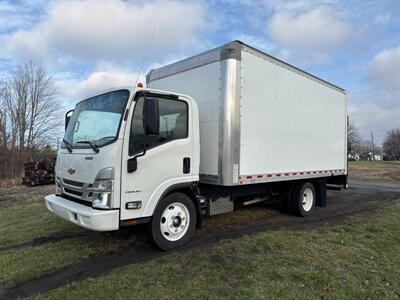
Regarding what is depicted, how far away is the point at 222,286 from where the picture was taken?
13.2 feet

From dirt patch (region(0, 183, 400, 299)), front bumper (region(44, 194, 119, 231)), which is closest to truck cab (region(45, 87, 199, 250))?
front bumper (region(44, 194, 119, 231))

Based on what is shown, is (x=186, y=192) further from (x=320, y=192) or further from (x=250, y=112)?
(x=320, y=192)

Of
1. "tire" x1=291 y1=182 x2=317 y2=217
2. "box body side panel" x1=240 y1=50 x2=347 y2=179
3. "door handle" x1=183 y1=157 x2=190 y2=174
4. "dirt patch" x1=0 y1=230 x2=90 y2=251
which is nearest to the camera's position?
"door handle" x1=183 y1=157 x2=190 y2=174

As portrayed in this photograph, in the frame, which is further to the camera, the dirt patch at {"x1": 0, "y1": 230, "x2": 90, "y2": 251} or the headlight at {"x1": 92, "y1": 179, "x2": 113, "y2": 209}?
the dirt patch at {"x1": 0, "y1": 230, "x2": 90, "y2": 251}

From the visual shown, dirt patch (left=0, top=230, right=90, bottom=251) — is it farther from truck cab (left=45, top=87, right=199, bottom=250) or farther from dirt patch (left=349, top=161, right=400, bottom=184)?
dirt patch (left=349, top=161, right=400, bottom=184)

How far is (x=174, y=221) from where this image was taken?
5367mm

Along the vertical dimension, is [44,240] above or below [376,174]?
below

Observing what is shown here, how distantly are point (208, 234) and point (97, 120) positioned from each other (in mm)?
3053

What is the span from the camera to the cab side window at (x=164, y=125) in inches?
188

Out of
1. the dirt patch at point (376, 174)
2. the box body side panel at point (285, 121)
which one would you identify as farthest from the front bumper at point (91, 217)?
the dirt patch at point (376, 174)

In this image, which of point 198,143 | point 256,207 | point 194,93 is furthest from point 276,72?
point 256,207

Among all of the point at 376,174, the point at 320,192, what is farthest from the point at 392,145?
the point at 320,192

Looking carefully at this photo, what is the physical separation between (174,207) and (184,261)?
0.91 meters

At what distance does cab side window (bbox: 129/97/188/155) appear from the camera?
4770mm
